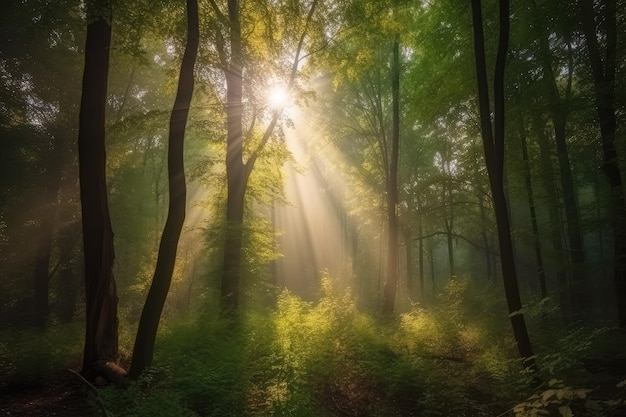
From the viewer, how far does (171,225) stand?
7.40m

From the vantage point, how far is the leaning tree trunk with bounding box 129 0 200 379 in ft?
23.8

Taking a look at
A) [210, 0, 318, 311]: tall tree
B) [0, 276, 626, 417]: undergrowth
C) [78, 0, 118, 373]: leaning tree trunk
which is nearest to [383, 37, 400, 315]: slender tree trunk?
[0, 276, 626, 417]: undergrowth

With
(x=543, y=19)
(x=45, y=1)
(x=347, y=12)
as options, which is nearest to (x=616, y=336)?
(x=543, y=19)

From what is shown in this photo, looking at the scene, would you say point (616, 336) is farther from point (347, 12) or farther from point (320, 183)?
point (320, 183)

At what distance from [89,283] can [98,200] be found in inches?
70.7

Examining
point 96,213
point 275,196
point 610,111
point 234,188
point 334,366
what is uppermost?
point 610,111

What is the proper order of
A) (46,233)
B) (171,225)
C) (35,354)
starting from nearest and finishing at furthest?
1. (171,225)
2. (35,354)
3. (46,233)

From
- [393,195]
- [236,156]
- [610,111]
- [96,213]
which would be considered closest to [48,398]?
[96,213]

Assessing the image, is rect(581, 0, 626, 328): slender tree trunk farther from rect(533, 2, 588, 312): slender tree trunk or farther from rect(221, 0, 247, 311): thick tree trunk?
rect(221, 0, 247, 311): thick tree trunk

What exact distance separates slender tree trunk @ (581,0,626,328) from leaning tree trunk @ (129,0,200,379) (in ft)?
34.3

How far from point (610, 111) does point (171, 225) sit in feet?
38.9

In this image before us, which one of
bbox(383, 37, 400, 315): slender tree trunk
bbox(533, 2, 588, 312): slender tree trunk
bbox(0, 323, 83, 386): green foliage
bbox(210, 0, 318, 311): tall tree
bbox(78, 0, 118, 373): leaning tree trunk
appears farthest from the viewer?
bbox(383, 37, 400, 315): slender tree trunk

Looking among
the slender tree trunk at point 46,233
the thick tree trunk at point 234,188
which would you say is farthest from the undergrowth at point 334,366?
the slender tree trunk at point 46,233

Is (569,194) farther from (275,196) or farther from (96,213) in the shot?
(96,213)
